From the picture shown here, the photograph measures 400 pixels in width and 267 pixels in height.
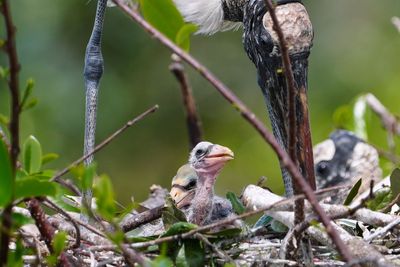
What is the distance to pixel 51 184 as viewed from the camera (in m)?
2.09

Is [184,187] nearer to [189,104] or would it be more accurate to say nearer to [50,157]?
[50,157]

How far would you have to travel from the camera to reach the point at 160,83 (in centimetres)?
649

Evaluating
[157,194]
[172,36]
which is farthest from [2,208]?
[157,194]

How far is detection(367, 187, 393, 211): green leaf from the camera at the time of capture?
2944 millimetres

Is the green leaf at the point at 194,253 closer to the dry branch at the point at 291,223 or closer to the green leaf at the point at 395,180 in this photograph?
the dry branch at the point at 291,223

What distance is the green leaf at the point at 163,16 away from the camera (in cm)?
210

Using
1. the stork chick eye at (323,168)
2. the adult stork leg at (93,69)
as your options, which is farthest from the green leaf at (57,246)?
the stork chick eye at (323,168)

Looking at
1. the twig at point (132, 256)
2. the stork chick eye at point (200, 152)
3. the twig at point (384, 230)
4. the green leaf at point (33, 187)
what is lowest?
the twig at point (384, 230)

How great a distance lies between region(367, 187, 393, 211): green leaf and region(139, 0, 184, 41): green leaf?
1033mm

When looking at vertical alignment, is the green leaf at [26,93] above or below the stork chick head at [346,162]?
above

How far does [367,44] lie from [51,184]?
Answer: 463 cm

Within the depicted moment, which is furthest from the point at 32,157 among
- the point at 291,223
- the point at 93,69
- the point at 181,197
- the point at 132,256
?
the point at 93,69

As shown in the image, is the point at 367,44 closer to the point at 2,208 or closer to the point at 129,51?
the point at 129,51

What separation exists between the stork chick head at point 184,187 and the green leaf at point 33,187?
998 millimetres
